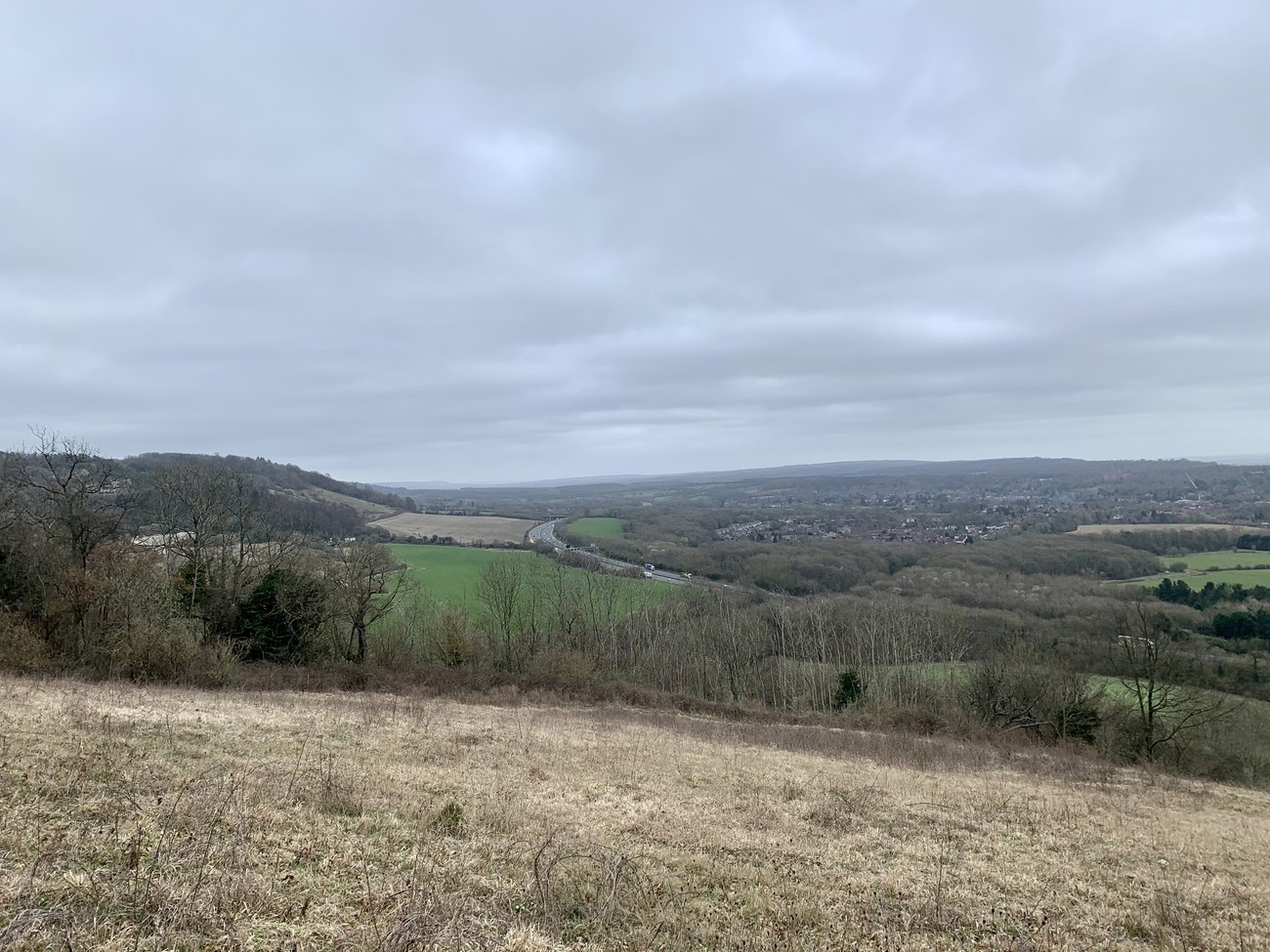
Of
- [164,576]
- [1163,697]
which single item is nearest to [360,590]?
[164,576]

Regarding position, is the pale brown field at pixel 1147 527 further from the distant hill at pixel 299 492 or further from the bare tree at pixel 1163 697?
the distant hill at pixel 299 492

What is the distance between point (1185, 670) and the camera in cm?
3294

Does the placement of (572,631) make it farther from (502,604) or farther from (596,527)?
(596,527)

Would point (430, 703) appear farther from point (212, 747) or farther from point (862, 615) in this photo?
point (862, 615)

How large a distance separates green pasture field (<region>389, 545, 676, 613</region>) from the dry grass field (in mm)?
33725

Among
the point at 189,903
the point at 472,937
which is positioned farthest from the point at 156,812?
the point at 472,937

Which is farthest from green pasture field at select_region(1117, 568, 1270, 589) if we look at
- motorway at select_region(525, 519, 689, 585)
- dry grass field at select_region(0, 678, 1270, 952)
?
dry grass field at select_region(0, 678, 1270, 952)

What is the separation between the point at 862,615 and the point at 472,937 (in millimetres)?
55252

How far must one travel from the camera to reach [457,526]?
99500 mm

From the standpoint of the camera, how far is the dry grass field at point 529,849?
17.7ft

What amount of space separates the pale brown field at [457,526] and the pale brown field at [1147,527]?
91.4 meters

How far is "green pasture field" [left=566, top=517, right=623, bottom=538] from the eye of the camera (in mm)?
105412

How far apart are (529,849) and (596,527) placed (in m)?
106

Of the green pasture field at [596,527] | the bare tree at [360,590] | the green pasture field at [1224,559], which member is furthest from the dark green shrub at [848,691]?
the green pasture field at [596,527]
